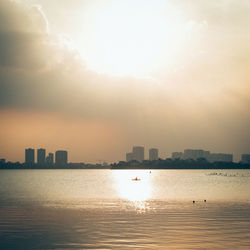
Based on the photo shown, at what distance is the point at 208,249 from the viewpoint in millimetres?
34438

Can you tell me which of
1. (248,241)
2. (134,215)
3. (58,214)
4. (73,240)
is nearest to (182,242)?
(248,241)

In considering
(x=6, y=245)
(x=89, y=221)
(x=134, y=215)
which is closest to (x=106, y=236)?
(x=6, y=245)

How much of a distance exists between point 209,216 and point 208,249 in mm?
25001

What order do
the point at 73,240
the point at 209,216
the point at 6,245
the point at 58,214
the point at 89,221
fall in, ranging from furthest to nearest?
the point at 58,214, the point at 209,216, the point at 89,221, the point at 73,240, the point at 6,245

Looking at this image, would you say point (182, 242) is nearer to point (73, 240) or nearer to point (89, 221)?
point (73, 240)

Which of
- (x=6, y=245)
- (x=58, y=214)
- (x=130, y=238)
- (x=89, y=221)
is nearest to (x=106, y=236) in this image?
(x=130, y=238)

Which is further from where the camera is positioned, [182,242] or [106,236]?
[106,236]

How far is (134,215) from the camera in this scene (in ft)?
201

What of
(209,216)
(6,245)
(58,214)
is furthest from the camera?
(58,214)

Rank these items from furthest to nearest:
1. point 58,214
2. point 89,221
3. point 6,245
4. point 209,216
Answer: point 58,214
point 209,216
point 89,221
point 6,245

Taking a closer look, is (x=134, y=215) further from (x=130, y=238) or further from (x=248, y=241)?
(x=248, y=241)

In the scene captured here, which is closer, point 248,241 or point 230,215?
point 248,241

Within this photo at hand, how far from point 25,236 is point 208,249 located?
18.7 m

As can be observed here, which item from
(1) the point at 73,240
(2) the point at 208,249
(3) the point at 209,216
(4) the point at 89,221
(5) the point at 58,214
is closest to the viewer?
(2) the point at 208,249
